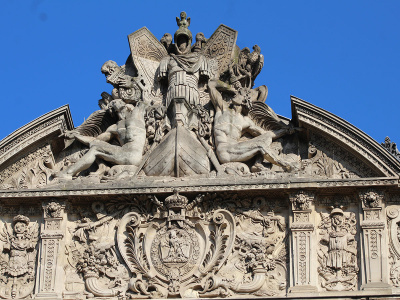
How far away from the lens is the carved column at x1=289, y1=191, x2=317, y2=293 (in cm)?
2061

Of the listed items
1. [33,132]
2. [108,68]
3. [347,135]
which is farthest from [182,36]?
[347,135]

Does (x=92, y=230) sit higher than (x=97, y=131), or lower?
lower

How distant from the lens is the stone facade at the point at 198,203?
2088 cm

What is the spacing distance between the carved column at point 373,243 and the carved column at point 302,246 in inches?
34.6

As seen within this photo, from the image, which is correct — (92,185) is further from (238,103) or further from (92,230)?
(238,103)

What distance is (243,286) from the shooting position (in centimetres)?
2073

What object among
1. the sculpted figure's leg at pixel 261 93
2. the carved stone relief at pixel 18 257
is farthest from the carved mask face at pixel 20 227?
the sculpted figure's leg at pixel 261 93

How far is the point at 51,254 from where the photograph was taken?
839 inches

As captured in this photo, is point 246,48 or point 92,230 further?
point 246,48

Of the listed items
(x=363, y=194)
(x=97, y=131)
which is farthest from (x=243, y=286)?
(x=97, y=131)

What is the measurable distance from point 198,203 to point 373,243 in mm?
3127

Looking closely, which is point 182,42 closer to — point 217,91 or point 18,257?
point 217,91

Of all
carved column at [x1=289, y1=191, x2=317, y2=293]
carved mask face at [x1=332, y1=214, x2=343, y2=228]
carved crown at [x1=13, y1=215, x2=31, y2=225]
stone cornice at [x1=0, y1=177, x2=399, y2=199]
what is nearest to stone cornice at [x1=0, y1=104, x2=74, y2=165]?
stone cornice at [x1=0, y1=177, x2=399, y2=199]

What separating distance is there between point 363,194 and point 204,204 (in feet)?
9.18
